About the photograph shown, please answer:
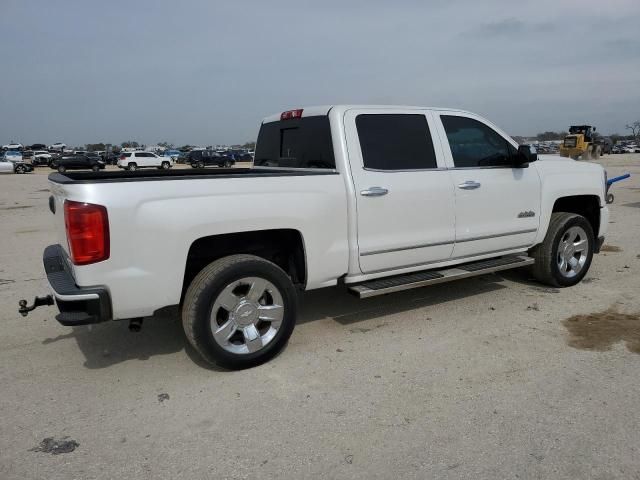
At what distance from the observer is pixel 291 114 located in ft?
16.1

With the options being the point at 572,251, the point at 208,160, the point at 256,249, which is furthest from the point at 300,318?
the point at 208,160

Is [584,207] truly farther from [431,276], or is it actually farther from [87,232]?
[87,232]

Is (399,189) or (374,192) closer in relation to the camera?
(374,192)

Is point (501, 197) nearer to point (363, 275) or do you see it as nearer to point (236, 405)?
point (363, 275)

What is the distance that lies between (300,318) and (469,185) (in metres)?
2.02

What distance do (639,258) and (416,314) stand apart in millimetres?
4246

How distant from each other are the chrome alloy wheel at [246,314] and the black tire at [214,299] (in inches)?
1.4

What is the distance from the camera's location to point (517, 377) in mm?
3623

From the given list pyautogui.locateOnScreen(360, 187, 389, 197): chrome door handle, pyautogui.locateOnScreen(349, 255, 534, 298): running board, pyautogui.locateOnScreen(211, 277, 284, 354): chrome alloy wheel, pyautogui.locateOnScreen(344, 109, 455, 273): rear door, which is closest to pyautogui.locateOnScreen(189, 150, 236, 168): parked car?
pyautogui.locateOnScreen(349, 255, 534, 298): running board

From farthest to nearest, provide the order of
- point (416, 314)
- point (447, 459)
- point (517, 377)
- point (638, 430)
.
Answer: point (416, 314), point (517, 377), point (638, 430), point (447, 459)

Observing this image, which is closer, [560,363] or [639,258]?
[560,363]

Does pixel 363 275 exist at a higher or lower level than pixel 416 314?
higher

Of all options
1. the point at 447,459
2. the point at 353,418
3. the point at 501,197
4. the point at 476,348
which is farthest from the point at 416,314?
the point at 447,459

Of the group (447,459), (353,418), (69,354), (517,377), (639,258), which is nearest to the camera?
(447,459)
